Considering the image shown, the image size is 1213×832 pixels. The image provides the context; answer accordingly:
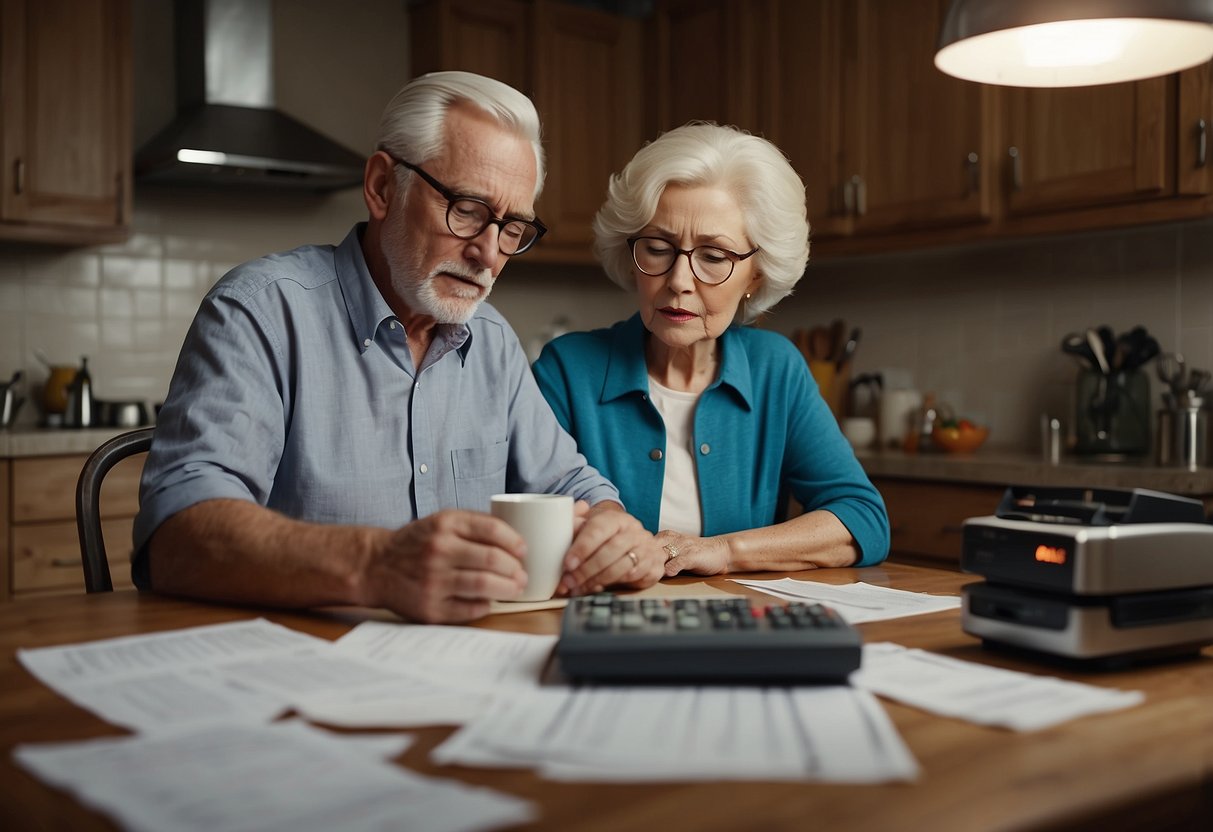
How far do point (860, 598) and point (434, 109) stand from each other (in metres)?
0.84

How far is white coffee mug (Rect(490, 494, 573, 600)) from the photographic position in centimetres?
107

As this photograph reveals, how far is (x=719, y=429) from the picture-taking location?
1.85 meters

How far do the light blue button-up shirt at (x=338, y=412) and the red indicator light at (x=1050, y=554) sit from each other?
0.79 metres

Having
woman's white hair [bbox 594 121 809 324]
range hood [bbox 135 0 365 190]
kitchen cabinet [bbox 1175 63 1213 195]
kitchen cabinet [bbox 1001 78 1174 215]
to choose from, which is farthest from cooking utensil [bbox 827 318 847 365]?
woman's white hair [bbox 594 121 809 324]

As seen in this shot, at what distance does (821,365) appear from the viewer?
3.80 metres

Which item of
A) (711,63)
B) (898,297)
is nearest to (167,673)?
(898,297)

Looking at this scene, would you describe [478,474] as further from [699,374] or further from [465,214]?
[699,374]

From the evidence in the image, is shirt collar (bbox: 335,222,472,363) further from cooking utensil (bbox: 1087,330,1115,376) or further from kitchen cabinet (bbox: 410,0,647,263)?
kitchen cabinet (bbox: 410,0,647,263)

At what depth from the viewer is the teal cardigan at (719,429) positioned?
5.94ft

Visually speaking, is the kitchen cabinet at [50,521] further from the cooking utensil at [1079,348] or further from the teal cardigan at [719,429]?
the cooking utensil at [1079,348]

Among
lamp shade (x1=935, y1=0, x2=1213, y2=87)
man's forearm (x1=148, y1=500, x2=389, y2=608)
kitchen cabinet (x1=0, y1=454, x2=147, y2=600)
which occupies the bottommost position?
kitchen cabinet (x1=0, y1=454, x2=147, y2=600)

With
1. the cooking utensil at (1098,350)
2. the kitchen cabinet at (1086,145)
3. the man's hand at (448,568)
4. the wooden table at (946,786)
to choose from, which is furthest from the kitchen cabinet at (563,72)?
the wooden table at (946,786)

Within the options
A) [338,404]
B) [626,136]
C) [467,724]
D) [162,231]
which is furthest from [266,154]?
[467,724]

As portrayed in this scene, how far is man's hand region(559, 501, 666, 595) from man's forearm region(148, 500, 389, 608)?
0.22 meters
